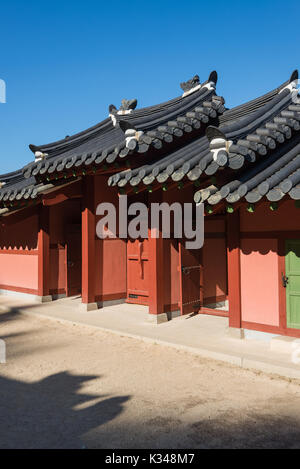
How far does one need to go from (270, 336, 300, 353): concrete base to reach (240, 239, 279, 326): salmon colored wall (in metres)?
0.34

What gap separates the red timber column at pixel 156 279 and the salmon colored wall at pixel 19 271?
4915 mm

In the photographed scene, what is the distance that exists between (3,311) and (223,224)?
6.30 m

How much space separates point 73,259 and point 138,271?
102 inches

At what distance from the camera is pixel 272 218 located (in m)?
6.48

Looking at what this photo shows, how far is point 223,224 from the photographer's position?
973 cm

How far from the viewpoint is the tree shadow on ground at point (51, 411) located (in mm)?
3635

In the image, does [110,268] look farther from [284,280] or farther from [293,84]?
[293,84]

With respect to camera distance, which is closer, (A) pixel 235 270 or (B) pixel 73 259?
(A) pixel 235 270

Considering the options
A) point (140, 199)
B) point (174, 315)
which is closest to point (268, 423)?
point (174, 315)
